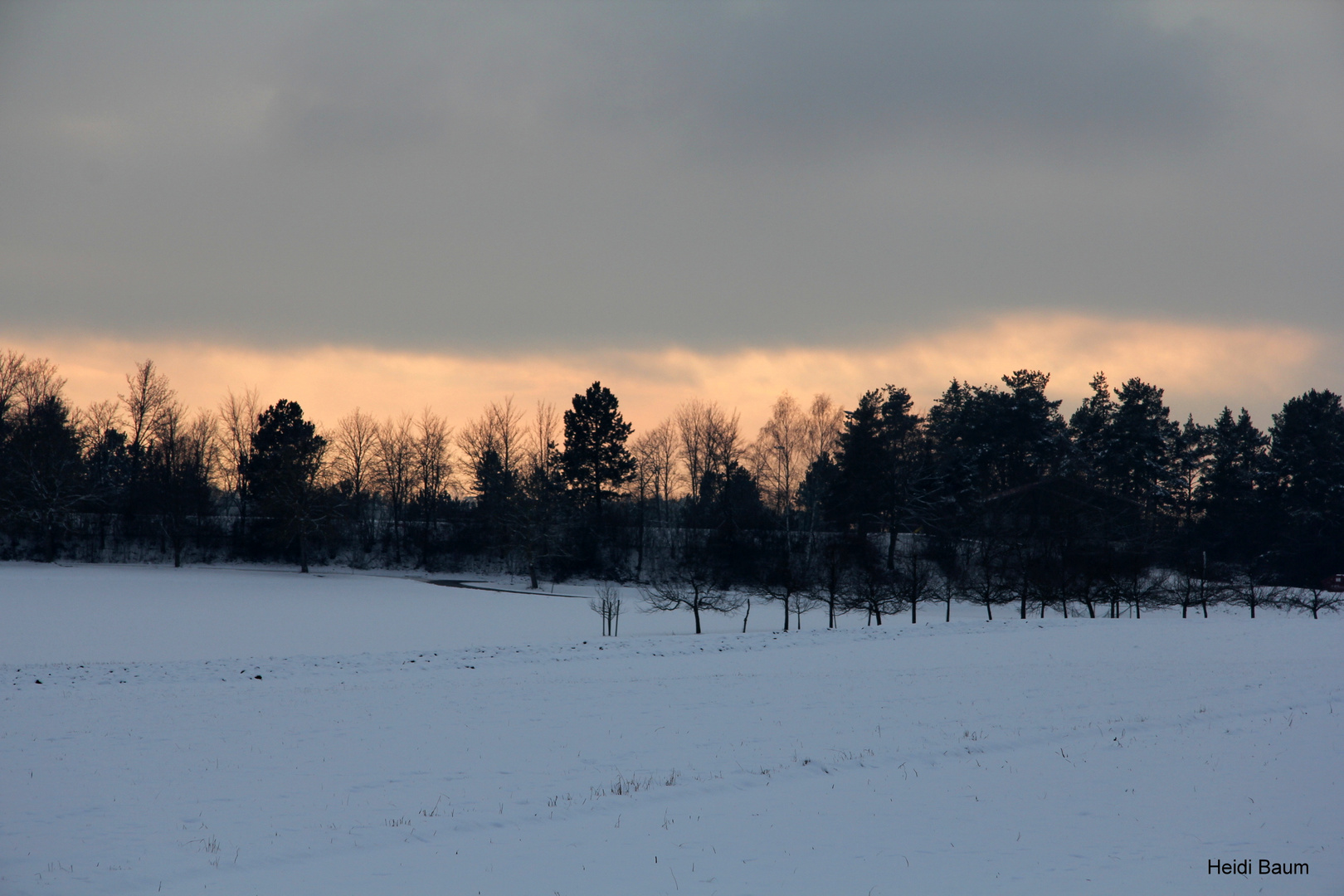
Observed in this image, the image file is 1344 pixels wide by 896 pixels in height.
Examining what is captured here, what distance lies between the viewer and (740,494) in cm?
7419

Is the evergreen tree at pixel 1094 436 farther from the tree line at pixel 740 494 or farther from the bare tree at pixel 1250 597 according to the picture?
the bare tree at pixel 1250 597

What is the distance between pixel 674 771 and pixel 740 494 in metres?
61.5

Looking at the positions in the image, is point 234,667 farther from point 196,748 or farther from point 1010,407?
point 1010,407

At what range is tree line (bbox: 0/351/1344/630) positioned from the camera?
205 ft

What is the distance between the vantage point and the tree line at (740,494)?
205 ft

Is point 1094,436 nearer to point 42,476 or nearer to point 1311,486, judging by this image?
point 1311,486

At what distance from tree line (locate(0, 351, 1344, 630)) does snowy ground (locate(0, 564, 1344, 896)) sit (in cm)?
3353

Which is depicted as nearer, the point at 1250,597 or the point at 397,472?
the point at 1250,597

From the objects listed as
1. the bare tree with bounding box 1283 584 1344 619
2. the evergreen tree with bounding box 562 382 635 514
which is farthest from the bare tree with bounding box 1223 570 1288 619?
the evergreen tree with bounding box 562 382 635 514

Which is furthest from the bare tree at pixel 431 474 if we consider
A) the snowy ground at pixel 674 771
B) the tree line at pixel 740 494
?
the snowy ground at pixel 674 771

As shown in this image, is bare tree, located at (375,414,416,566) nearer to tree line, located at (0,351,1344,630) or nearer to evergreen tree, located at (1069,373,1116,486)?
tree line, located at (0,351,1344,630)

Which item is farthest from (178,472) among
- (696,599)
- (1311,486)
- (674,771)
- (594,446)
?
(1311,486)

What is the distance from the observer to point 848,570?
177 ft

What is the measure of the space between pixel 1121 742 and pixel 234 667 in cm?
2203
